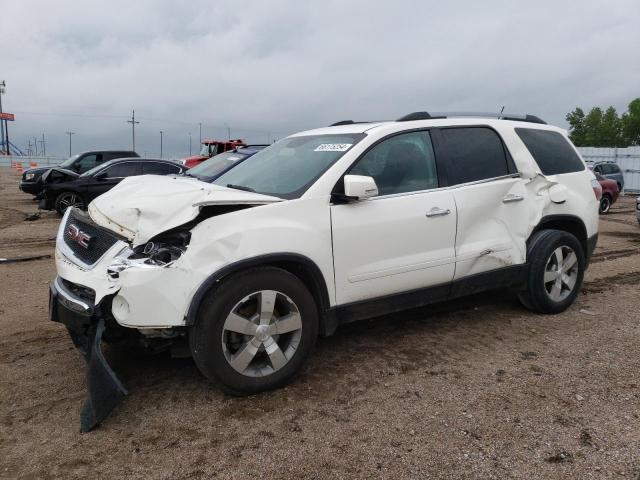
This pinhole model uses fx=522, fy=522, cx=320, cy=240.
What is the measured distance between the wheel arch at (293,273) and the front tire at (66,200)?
35.0 feet

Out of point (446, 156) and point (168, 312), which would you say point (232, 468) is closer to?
point (168, 312)

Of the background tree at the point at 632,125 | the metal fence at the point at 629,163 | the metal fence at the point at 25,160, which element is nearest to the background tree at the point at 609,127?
the background tree at the point at 632,125

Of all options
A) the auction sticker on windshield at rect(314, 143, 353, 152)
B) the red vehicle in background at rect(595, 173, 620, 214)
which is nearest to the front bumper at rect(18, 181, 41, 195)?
the auction sticker on windshield at rect(314, 143, 353, 152)

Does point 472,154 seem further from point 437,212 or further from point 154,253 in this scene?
point 154,253

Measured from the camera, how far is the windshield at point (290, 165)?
3.71m

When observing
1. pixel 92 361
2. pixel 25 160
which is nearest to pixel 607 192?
pixel 92 361

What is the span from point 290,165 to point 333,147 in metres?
0.38

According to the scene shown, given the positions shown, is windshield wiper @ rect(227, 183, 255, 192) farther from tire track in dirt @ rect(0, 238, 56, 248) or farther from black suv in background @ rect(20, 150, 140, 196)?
black suv in background @ rect(20, 150, 140, 196)

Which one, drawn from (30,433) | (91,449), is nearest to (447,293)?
(91,449)

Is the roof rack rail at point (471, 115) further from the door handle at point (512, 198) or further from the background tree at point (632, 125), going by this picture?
the background tree at point (632, 125)

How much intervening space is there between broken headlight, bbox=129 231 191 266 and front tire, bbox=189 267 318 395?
32 cm

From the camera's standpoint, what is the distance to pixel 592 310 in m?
5.20

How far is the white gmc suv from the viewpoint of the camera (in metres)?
3.07

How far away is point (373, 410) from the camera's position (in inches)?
126
